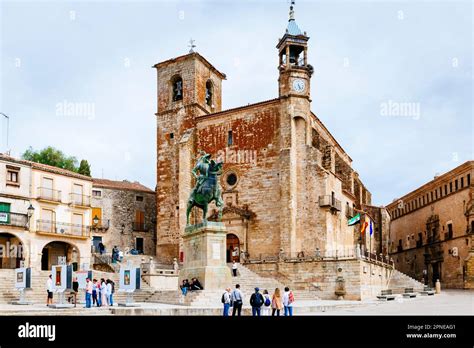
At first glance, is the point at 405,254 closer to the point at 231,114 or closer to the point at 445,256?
the point at 445,256

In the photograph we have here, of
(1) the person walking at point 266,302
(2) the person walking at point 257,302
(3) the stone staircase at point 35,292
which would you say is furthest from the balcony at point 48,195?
(2) the person walking at point 257,302

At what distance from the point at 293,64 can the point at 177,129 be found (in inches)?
395

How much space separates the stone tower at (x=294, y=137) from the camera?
3747cm

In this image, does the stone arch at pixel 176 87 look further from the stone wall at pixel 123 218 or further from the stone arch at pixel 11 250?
the stone arch at pixel 11 250

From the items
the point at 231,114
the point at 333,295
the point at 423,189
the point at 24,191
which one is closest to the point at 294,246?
the point at 333,295

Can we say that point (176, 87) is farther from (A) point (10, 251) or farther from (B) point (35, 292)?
(B) point (35, 292)

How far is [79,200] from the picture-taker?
39.8 m

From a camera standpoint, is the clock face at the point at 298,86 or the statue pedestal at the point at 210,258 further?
the clock face at the point at 298,86

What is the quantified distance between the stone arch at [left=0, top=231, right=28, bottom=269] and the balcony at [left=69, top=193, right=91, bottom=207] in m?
4.81

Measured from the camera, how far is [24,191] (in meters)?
36.3

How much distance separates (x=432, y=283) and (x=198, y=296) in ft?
103

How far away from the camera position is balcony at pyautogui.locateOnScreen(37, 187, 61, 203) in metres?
37.1

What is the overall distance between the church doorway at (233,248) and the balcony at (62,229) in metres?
9.59

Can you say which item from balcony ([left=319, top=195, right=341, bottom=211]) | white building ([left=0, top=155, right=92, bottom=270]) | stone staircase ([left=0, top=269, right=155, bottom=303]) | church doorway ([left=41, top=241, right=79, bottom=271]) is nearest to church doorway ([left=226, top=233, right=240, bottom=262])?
balcony ([left=319, top=195, right=341, bottom=211])
